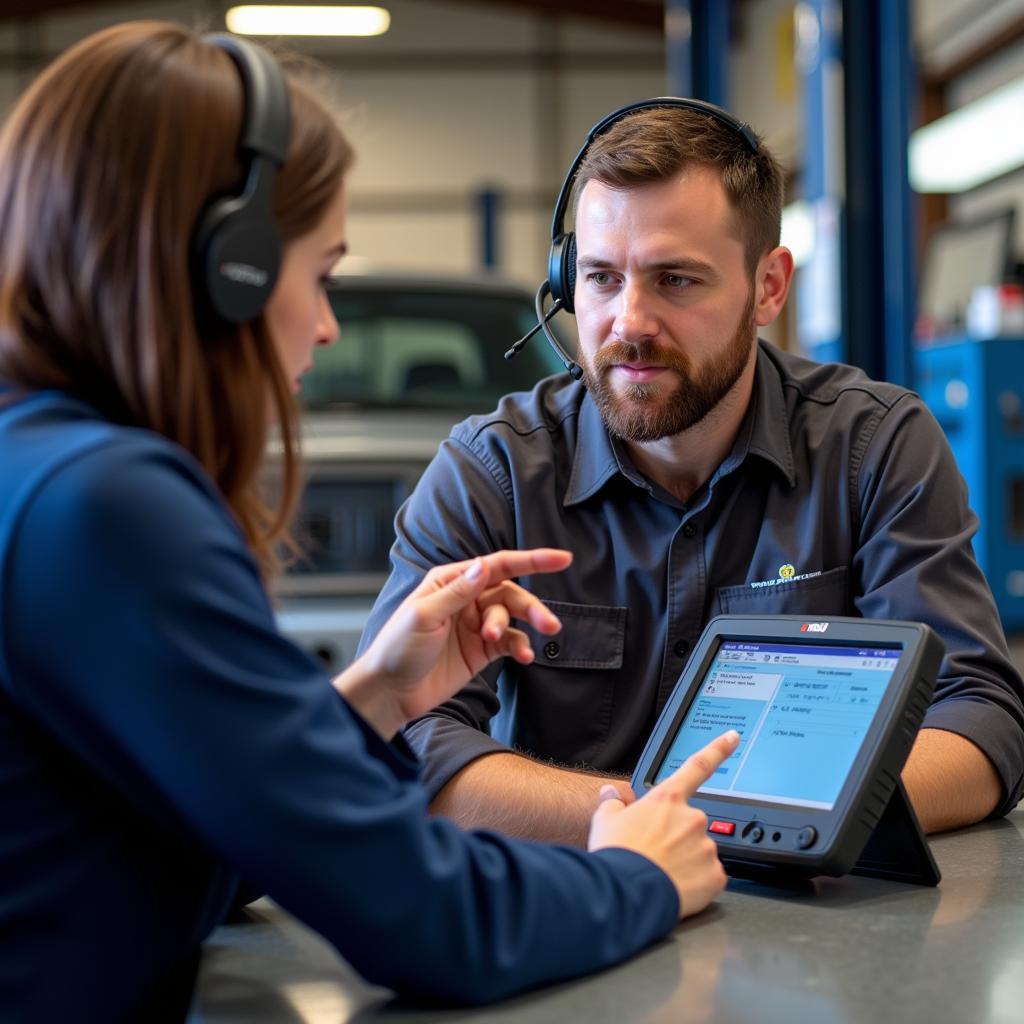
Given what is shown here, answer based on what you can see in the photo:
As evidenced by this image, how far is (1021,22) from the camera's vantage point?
7902 mm

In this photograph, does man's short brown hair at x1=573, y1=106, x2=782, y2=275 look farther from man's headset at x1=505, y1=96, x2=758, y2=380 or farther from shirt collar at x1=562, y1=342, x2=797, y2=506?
shirt collar at x1=562, y1=342, x2=797, y2=506

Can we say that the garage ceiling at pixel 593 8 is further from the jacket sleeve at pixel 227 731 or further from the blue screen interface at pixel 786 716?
the jacket sleeve at pixel 227 731

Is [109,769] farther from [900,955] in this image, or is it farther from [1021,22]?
[1021,22]

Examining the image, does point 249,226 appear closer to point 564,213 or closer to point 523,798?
point 523,798

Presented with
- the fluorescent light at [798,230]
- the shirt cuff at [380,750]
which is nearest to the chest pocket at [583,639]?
the shirt cuff at [380,750]

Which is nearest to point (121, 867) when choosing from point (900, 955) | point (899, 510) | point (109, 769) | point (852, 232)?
point (109, 769)

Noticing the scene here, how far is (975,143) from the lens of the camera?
780 cm

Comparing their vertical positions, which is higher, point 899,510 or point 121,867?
point 899,510

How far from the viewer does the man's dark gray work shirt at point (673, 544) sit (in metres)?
1.62

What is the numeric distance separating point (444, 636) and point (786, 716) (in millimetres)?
303

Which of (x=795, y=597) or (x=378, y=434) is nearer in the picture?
(x=795, y=597)

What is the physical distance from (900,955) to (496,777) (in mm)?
536

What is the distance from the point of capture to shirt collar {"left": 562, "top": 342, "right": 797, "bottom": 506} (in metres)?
1.71

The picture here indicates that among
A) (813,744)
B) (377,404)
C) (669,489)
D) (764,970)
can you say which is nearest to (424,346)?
(377,404)
